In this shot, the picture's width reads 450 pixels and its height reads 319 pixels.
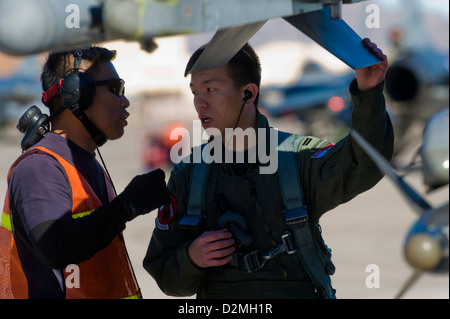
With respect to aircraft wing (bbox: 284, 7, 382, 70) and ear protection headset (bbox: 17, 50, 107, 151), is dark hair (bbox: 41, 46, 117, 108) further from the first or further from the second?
aircraft wing (bbox: 284, 7, 382, 70)

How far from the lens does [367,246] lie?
9.40 metres

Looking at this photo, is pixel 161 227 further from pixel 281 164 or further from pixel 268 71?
pixel 268 71

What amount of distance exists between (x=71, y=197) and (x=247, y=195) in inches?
30.3

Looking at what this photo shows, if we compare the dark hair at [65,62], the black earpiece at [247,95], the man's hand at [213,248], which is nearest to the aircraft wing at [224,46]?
the black earpiece at [247,95]

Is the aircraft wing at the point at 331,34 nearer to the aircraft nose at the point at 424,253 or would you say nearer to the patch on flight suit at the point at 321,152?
the patch on flight suit at the point at 321,152

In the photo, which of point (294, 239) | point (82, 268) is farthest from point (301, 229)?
point (82, 268)

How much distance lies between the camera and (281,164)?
2.94m

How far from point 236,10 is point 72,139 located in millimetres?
1069

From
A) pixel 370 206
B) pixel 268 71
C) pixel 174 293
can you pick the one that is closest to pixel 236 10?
pixel 174 293

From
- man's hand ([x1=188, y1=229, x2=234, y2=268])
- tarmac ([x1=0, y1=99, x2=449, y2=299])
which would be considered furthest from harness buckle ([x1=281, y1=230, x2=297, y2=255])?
tarmac ([x1=0, y1=99, x2=449, y2=299])

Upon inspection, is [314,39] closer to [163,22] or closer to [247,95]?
[247,95]

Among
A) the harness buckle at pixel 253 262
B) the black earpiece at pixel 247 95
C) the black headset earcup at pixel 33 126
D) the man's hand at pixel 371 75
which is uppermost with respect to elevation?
the man's hand at pixel 371 75

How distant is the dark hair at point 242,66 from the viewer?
10.2 feet

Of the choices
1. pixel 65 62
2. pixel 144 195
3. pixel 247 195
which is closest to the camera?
pixel 144 195
